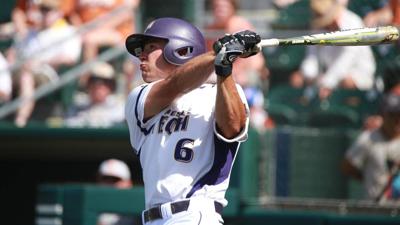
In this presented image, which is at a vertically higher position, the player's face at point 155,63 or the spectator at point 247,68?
the spectator at point 247,68

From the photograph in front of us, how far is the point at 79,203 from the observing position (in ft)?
22.9

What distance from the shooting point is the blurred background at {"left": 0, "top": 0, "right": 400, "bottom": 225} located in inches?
306

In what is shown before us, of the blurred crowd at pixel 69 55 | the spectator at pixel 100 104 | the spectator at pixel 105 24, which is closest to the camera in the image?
the spectator at pixel 100 104

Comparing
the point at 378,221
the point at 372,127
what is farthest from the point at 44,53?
the point at 378,221

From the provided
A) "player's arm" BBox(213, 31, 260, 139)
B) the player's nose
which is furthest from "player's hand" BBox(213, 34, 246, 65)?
the player's nose

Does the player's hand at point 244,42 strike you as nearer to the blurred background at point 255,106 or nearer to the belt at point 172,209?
the belt at point 172,209

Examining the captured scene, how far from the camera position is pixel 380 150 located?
7777mm

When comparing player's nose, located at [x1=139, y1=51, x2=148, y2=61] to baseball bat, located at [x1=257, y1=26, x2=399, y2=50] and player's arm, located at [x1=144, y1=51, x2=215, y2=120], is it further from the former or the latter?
baseball bat, located at [x1=257, y1=26, x2=399, y2=50]

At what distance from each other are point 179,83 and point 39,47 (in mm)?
5498

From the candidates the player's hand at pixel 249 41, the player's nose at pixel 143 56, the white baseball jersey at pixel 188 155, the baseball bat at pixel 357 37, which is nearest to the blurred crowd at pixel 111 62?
the baseball bat at pixel 357 37

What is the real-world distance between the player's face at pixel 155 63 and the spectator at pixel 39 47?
4.42 m

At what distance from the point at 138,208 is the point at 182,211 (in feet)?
8.06

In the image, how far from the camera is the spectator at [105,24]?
9.55 metres

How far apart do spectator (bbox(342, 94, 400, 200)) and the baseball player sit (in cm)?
324
